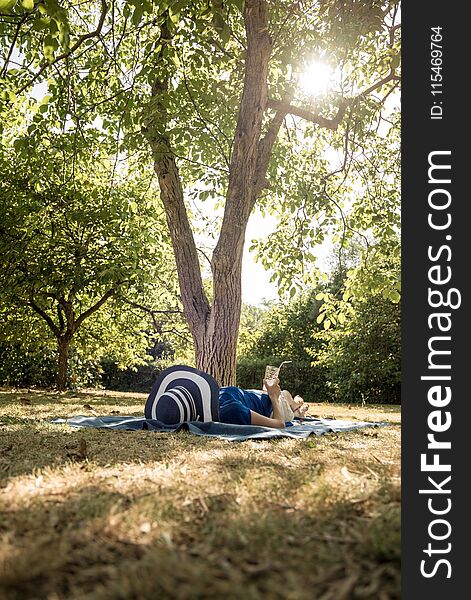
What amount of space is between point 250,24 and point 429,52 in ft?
15.5

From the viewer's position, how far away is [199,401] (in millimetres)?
4688

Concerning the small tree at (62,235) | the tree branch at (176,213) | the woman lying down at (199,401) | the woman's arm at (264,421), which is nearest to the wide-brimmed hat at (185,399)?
the woman lying down at (199,401)

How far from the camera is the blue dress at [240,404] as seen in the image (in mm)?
4883

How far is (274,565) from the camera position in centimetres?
111

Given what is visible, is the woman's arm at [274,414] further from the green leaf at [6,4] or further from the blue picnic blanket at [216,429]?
the green leaf at [6,4]

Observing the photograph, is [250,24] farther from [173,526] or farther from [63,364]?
[63,364]

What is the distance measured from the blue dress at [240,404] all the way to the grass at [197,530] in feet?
7.73

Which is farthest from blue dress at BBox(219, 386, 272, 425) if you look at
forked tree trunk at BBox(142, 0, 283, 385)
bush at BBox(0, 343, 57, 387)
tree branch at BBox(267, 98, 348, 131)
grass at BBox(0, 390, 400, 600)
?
bush at BBox(0, 343, 57, 387)

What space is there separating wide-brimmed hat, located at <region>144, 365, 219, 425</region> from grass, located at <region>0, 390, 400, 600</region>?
2.08 m

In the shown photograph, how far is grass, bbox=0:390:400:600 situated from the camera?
103cm

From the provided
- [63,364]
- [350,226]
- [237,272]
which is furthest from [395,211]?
[63,364]

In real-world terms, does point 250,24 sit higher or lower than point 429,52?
higher

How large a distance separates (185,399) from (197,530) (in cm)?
329

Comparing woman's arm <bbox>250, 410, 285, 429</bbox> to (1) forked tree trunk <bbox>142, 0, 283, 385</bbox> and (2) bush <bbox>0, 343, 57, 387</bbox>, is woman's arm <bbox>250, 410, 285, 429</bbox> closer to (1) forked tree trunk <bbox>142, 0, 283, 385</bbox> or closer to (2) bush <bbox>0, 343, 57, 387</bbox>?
(1) forked tree trunk <bbox>142, 0, 283, 385</bbox>
